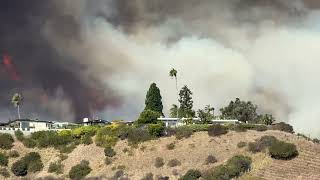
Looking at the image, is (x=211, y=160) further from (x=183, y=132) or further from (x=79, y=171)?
(x=79, y=171)

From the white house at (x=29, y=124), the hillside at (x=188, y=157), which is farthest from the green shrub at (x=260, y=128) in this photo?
the white house at (x=29, y=124)

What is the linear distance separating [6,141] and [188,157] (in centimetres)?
3918

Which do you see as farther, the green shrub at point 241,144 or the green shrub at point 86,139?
the green shrub at point 86,139

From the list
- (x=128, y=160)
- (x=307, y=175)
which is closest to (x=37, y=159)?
(x=128, y=160)

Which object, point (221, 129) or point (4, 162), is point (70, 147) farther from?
point (221, 129)

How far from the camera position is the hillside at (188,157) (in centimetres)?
11031

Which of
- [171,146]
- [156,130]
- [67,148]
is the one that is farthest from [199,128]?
[67,148]

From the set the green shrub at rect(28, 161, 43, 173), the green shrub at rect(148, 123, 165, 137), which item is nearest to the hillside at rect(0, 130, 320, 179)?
the green shrub at rect(28, 161, 43, 173)

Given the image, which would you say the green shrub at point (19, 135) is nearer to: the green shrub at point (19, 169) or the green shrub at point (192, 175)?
the green shrub at point (19, 169)

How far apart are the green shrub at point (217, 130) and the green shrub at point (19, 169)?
3551 centimetres

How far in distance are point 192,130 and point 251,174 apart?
20.8m

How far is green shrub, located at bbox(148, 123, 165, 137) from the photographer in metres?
127

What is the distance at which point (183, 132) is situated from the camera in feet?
414

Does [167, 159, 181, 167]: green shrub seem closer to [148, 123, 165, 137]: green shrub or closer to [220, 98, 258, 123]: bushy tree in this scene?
[148, 123, 165, 137]: green shrub
